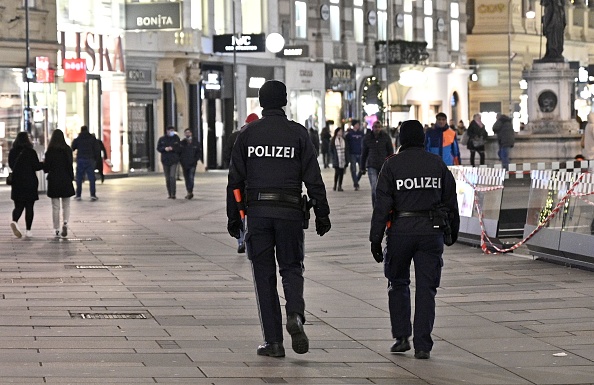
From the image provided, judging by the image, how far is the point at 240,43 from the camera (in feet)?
176

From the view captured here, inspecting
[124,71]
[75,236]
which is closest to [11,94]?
[124,71]

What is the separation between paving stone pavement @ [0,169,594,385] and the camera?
10.5m

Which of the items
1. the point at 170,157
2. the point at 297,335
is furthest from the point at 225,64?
the point at 297,335

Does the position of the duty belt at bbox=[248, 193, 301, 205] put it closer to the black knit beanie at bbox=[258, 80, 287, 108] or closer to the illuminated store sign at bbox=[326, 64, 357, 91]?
the black knit beanie at bbox=[258, 80, 287, 108]

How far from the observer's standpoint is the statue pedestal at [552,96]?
128 ft

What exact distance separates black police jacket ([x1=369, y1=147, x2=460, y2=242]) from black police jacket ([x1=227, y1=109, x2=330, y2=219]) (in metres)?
0.52

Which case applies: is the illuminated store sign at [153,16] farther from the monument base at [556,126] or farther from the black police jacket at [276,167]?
the black police jacket at [276,167]

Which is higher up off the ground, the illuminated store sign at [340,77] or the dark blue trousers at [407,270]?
the illuminated store sign at [340,77]

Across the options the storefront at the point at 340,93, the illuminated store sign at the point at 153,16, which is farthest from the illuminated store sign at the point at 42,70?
the storefront at the point at 340,93

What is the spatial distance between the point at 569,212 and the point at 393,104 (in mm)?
52977

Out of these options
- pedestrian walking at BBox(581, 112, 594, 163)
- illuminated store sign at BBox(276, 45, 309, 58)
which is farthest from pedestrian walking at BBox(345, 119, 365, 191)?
illuminated store sign at BBox(276, 45, 309, 58)

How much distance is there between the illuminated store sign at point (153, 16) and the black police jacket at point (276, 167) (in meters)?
38.6

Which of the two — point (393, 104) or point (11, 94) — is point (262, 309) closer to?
point (11, 94)

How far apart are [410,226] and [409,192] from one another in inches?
9.8
